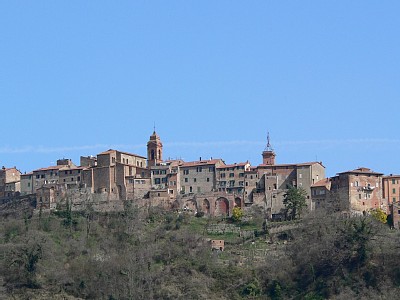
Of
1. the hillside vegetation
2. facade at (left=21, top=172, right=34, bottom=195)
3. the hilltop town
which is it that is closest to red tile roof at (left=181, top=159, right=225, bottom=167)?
the hilltop town

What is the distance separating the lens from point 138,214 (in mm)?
100500

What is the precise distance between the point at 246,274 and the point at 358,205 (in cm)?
1407

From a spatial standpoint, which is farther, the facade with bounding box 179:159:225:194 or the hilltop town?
the facade with bounding box 179:159:225:194

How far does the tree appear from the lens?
99.1 metres

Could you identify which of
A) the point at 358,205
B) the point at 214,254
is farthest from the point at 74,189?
the point at 358,205

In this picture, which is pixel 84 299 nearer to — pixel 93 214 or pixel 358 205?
pixel 93 214

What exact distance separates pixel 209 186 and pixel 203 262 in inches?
534

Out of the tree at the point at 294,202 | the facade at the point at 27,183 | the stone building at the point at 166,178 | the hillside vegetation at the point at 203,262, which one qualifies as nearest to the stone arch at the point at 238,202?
the hillside vegetation at the point at 203,262

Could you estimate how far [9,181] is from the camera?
111 m

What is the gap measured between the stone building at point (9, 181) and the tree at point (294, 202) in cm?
2458

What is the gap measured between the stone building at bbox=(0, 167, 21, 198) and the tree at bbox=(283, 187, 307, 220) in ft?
80.6

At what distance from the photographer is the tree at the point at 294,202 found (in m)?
99.1

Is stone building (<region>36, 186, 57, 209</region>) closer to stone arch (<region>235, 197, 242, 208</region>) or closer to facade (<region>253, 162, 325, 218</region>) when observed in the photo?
stone arch (<region>235, 197, 242, 208</region>)

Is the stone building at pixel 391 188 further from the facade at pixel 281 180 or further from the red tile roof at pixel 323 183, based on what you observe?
the facade at pixel 281 180
